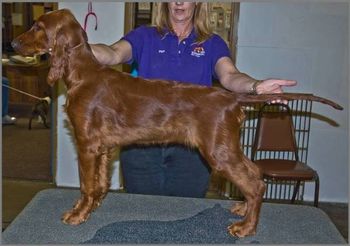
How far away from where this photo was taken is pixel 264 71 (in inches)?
187

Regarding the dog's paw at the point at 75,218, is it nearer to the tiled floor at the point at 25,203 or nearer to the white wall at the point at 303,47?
the tiled floor at the point at 25,203

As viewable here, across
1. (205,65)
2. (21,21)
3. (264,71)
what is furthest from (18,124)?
(205,65)

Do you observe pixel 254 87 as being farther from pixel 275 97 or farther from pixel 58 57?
pixel 58 57

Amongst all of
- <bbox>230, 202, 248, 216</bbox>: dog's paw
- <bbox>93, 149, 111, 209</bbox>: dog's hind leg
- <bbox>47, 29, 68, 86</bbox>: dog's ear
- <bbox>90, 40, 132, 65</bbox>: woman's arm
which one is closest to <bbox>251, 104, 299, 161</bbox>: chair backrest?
<bbox>230, 202, 248, 216</bbox>: dog's paw

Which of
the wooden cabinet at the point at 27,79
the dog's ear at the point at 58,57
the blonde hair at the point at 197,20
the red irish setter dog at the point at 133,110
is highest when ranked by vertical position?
the blonde hair at the point at 197,20

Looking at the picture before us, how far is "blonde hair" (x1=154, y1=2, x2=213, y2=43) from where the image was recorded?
2.53 metres

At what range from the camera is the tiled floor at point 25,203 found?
4560mm

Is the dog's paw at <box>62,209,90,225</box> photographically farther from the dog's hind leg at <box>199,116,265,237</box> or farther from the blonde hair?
the blonde hair

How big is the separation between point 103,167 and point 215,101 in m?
0.61

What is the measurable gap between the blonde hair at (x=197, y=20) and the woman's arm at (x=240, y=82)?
0.17 m

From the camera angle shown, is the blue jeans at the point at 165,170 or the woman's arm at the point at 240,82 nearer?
the woman's arm at the point at 240,82

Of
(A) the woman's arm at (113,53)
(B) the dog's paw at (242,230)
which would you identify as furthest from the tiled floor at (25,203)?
(B) the dog's paw at (242,230)

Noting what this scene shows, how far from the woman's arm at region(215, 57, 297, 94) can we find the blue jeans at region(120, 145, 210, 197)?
0.45 m

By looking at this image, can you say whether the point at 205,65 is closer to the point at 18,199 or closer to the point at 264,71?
the point at 264,71
